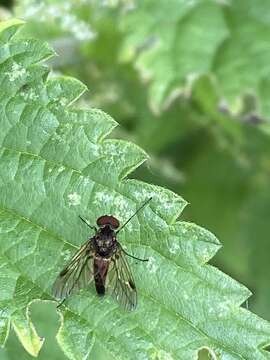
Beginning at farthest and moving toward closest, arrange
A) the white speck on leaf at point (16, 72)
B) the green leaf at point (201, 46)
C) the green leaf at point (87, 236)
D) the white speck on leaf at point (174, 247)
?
the green leaf at point (201, 46), the white speck on leaf at point (16, 72), the white speck on leaf at point (174, 247), the green leaf at point (87, 236)

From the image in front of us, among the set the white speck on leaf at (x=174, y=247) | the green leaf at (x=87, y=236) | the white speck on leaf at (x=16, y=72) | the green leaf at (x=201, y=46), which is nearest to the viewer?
the green leaf at (x=87, y=236)

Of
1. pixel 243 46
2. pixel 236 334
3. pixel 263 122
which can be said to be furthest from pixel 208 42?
pixel 236 334

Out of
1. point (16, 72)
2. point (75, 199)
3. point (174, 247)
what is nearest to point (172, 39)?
point (16, 72)

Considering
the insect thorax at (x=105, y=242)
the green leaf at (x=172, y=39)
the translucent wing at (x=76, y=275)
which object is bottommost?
the translucent wing at (x=76, y=275)

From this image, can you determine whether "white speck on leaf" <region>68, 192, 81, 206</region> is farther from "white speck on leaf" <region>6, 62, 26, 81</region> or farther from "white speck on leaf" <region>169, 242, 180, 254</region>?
"white speck on leaf" <region>6, 62, 26, 81</region>

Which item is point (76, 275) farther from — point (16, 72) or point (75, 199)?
point (16, 72)

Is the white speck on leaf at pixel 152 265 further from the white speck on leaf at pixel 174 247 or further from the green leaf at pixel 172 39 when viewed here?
the green leaf at pixel 172 39

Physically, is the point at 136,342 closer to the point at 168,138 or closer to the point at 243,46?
the point at 243,46

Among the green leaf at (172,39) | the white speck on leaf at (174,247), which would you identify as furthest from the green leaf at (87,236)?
the green leaf at (172,39)

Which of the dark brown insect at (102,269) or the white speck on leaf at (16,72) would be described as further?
the white speck on leaf at (16,72)
